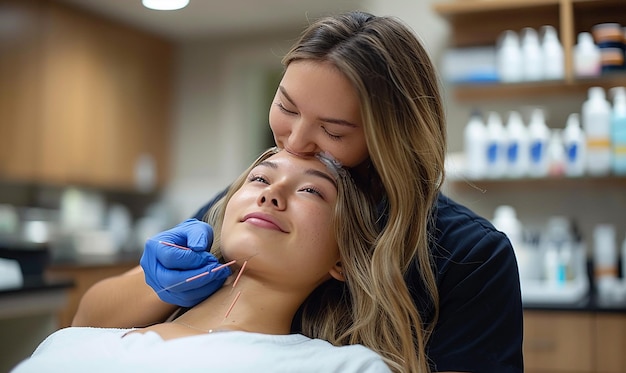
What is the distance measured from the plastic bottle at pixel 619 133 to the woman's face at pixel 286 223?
7.05 ft

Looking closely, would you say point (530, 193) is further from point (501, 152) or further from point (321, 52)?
point (321, 52)

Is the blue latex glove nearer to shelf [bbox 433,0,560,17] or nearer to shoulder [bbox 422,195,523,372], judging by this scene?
shoulder [bbox 422,195,523,372]

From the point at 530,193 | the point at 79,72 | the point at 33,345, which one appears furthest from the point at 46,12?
the point at 530,193

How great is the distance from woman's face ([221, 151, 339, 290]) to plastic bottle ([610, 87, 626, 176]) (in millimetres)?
2149

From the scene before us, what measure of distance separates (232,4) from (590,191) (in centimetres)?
274

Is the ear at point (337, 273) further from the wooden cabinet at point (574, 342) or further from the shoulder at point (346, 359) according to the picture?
the wooden cabinet at point (574, 342)

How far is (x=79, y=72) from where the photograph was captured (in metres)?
5.03

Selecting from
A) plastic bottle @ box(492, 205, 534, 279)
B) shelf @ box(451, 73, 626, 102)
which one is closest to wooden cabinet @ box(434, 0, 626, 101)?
shelf @ box(451, 73, 626, 102)

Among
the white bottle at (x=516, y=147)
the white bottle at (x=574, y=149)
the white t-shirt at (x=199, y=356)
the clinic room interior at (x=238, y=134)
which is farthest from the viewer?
the white bottle at (x=516, y=147)

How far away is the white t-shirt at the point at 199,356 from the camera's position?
1.16 meters

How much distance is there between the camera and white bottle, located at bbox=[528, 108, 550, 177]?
3254 millimetres

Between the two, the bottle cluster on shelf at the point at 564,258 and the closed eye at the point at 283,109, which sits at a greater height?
the closed eye at the point at 283,109

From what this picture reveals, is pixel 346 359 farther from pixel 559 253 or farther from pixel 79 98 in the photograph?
pixel 79 98

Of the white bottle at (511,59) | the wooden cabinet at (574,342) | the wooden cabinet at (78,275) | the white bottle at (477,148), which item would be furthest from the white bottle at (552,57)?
the wooden cabinet at (78,275)
